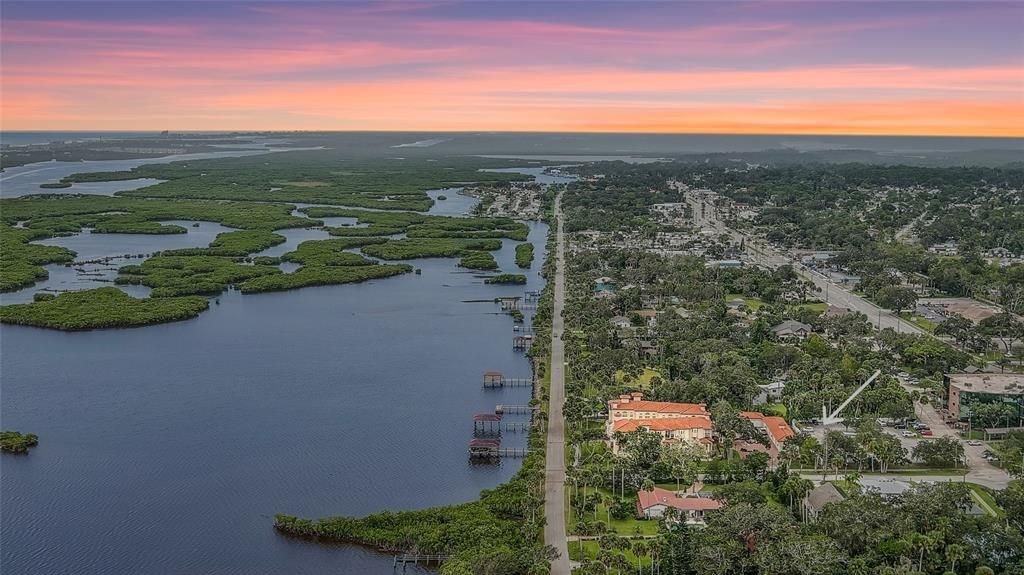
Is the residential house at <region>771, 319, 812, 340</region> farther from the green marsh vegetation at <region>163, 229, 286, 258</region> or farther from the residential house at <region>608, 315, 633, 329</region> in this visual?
the green marsh vegetation at <region>163, 229, 286, 258</region>

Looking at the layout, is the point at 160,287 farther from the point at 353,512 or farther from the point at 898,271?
the point at 898,271

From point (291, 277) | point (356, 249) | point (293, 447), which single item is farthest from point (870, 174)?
point (293, 447)

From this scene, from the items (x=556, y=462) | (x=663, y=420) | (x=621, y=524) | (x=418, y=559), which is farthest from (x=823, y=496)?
(x=418, y=559)

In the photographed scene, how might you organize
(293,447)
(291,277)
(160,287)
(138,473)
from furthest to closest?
(291,277)
(160,287)
(293,447)
(138,473)

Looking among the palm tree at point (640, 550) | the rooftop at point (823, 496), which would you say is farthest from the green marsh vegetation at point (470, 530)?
the rooftop at point (823, 496)

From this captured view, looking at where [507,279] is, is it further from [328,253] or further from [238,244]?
[238,244]

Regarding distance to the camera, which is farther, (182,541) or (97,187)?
(97,187)

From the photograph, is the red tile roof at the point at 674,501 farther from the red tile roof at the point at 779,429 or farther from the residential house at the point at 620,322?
the residential house at the point at 620,322
